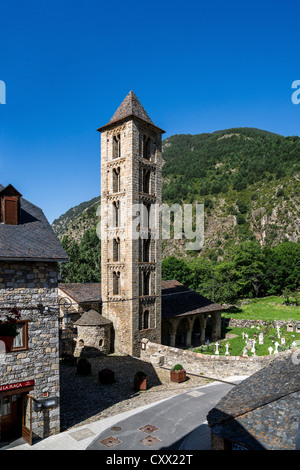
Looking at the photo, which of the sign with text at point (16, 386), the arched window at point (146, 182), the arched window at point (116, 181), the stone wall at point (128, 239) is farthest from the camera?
the arched window at point (146, 182)

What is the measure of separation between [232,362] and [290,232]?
7961cm

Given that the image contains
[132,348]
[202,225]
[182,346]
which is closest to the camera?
[132,348]

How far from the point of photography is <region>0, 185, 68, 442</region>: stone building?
1242cm

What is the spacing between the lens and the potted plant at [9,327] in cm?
1148

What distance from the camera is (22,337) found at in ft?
42.0

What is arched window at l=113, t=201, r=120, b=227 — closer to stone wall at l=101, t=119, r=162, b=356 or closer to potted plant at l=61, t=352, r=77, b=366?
stone wall at l=101, t=119, r=162, b=356

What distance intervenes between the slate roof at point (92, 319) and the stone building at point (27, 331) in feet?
45.9

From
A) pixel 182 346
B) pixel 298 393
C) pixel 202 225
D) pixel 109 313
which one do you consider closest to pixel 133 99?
pixel 109 313

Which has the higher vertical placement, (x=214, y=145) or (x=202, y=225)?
(x=214, y=145)

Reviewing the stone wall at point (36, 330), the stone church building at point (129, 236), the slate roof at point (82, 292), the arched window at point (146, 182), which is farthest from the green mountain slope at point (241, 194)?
the stone wall at point (36, 330)

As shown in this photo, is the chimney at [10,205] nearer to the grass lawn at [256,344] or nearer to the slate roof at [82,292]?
the slate roof at [82,292]

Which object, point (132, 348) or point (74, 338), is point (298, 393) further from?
point (74, 338)

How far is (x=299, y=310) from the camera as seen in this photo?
49.1 metres

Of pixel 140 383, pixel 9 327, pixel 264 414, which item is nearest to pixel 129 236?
pixel 140 383
